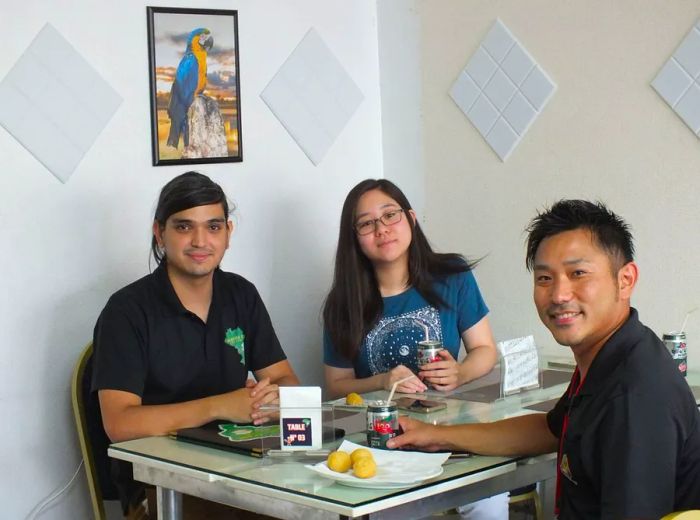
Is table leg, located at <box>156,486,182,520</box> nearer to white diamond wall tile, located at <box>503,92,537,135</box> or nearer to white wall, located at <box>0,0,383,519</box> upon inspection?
white wall, located at <box>0,0,383,519</box>

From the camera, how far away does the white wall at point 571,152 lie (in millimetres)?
2680

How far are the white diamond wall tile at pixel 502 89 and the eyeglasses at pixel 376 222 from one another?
59 centimetres

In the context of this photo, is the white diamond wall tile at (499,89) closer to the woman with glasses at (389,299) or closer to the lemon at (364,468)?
the woman with glasses at (389,299)

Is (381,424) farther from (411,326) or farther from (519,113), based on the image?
(519,113)

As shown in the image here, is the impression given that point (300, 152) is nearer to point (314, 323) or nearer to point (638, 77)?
point (314, 323)

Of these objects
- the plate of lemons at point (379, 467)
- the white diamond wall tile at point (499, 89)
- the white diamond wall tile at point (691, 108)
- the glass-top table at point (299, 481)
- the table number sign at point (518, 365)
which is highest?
the white diamond wall tile at point (499, 89)

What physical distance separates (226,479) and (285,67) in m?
1.77

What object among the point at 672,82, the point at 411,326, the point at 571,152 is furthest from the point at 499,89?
the point at 411,326

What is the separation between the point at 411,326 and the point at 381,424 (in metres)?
0.80

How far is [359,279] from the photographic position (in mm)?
2676

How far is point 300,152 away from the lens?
10.8ft

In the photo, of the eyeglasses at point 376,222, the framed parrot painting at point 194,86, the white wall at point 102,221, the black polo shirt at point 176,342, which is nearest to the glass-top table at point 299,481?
the black polo shirt at point 176,342

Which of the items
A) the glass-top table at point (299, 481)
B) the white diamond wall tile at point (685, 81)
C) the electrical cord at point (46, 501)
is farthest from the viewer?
the electrical cord at point (46, 501)

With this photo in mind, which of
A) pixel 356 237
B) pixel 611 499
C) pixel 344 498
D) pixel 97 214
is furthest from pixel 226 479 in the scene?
pixel 97 214
